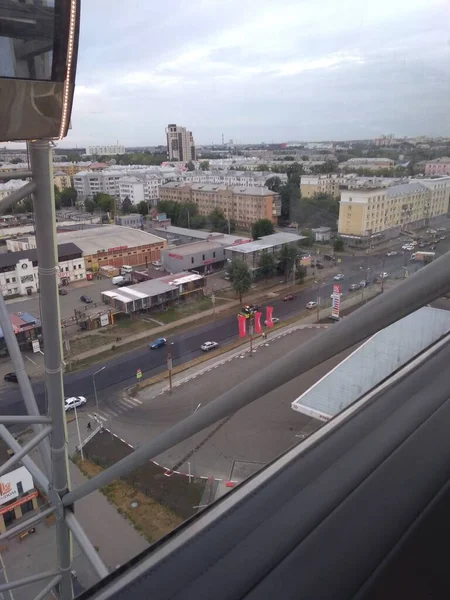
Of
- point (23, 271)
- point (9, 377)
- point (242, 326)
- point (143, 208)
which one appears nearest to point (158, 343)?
point (242, 326)

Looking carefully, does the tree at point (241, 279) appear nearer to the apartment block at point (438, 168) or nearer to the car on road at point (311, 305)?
the car on road at point (311, 305)

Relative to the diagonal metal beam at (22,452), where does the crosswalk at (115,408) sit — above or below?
below

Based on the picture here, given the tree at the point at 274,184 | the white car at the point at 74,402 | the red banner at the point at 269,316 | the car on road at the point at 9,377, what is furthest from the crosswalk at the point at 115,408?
the tree at the point at 274,184

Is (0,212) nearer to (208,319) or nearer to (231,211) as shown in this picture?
(208,319)

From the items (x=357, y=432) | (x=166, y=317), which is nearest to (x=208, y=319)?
(x=166, y=317)

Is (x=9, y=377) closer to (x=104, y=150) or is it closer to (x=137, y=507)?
(x=137, y=507)
